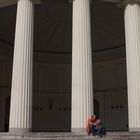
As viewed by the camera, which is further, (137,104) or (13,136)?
(137,104)

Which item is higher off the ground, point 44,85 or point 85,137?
point 44,85

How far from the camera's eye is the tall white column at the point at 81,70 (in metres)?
31.5

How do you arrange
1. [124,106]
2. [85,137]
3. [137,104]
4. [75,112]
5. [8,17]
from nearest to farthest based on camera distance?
[85,137]
[75,112]
[137,104]
[8,17]
[124,106]

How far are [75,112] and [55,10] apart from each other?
81.0ft

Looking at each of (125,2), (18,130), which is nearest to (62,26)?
(125,2)

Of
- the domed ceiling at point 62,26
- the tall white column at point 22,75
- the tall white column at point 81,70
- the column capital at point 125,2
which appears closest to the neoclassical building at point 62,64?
the domed ceiling at point 62,26

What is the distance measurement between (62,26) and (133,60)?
78.6 ft

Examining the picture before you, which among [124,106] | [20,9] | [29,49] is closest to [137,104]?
[29,49]

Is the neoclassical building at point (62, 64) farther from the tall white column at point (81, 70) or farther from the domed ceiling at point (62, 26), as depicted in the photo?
the tall white column at point (81, 70)

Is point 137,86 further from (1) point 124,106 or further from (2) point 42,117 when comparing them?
(2) point 42,117

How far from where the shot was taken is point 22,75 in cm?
3238

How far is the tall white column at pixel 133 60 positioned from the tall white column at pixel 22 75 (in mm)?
11576

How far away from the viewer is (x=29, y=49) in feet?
109

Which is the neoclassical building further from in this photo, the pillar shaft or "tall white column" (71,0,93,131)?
"tall white column" (71,0,93,131)
